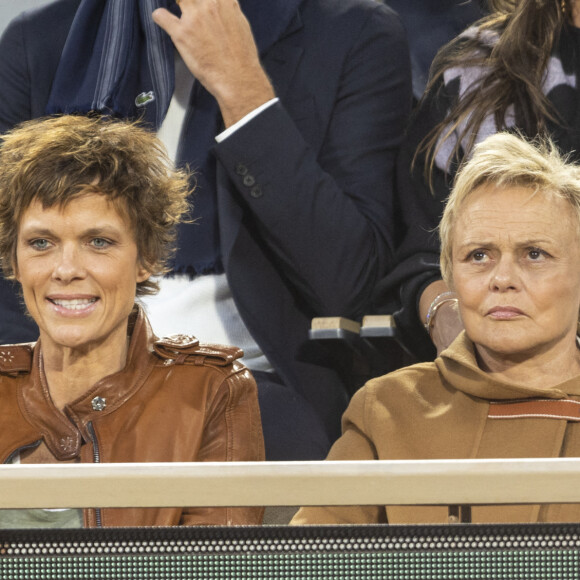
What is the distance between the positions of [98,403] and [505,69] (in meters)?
1.12

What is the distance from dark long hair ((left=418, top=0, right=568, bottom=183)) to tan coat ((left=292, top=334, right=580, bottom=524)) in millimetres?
753

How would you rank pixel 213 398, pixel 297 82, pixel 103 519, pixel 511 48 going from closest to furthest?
pixel 103 519 → pixel 213 398 → pixel 511 48 → pixel 297 82

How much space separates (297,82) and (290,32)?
118 millimetres

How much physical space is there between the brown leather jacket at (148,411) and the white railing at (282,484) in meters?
0.78

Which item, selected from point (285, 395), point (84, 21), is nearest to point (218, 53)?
point (84, 21)

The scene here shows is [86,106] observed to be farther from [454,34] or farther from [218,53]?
[454,34]

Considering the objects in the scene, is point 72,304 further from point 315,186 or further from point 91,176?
point 315,186

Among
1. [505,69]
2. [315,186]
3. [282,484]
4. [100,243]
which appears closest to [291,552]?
[282,484]

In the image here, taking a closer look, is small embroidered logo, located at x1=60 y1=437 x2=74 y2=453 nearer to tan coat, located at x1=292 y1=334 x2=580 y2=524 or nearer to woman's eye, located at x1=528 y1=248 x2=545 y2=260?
tan coat, located at x1=292 y1=334 x2=580 y2=524

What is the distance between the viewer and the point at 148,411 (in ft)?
5.20

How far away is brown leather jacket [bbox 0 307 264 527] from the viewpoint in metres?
1.54

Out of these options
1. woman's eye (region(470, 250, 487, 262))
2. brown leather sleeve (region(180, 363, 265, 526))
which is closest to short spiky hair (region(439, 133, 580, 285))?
woman's eye (region(470, 250, 487, 262))

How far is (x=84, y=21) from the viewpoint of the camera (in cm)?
238

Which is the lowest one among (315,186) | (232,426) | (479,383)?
(232,426)
